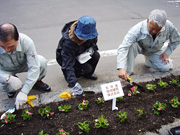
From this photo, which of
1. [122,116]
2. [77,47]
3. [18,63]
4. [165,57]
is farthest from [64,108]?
[165,57]

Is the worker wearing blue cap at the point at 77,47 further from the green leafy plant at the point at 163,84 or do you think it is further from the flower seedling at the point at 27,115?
the green leafy plant at the point at 163,84

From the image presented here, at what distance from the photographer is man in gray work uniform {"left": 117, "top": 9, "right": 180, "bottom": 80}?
210 centimetres

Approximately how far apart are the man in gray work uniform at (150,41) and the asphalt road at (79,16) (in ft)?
1.39

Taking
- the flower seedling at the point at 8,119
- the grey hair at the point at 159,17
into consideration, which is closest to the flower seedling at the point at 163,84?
the grey hair at the point at 159,17

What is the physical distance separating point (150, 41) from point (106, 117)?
1.31 meters

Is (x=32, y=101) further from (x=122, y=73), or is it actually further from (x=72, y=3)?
(x=72, y=3)

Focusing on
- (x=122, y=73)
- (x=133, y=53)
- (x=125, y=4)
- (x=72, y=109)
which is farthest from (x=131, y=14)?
(x=72, y=109)

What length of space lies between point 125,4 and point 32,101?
530 cm

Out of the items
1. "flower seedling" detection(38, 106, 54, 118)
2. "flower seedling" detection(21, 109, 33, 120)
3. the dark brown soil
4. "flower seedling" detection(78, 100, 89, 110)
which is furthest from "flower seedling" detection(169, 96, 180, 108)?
"flower seedling" detection(21, 109, 33, 120)

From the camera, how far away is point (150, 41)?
8.05 feet

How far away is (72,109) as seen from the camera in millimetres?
1937

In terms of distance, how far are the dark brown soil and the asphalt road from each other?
2.68 ft

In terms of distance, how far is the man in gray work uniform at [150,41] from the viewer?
2.10 meters

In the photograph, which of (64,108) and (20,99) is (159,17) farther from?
(20,99)
